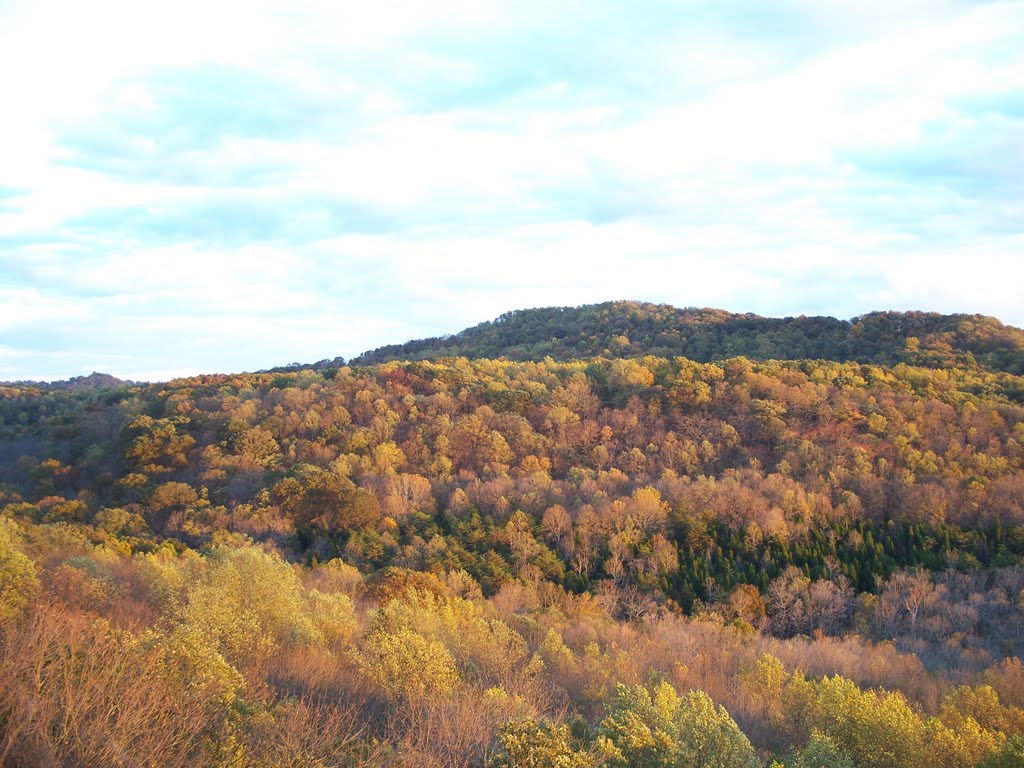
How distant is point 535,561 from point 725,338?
53.3 metres

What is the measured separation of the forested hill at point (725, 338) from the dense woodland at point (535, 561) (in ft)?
2.21

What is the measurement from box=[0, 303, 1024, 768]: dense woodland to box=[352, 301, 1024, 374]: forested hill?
2.21 ft

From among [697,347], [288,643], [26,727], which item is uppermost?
[697,347]

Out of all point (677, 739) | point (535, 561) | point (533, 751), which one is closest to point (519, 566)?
point (535, 561)

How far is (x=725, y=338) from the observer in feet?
273

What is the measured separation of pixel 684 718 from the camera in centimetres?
1320

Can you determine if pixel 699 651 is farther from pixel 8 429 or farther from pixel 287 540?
pixel 8 429

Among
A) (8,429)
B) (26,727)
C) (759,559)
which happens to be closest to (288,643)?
(26,727)

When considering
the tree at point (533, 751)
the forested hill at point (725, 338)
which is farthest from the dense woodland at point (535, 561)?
the forested hill at point (725, 338)

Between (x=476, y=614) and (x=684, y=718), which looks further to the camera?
(x=476, y=614)

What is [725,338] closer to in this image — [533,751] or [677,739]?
[677,739]

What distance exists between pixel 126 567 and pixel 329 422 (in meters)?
28.7

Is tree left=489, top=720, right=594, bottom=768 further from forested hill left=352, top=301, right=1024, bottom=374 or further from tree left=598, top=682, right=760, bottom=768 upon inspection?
forested hill left=352, top=301, right=1024, bottom=374

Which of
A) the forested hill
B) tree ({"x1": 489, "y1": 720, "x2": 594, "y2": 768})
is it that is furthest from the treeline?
the forested hill
